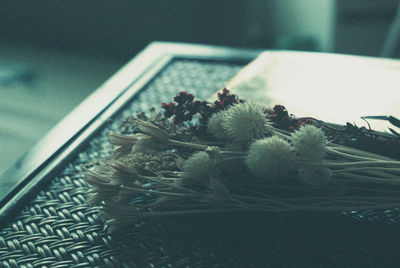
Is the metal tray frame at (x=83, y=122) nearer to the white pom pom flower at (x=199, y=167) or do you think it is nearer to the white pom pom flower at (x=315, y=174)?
the white pom pom flower at (x=199, y=167)

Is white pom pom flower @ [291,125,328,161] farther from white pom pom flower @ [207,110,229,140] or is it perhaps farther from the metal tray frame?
Answer: the metal tray frame

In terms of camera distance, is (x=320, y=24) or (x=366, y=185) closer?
(x=366, y=185)

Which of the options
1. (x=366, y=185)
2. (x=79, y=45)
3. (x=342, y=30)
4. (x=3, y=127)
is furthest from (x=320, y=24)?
(x=366, y=185)

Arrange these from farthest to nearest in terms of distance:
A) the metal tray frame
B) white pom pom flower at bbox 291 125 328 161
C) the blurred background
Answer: the blurred background
the metal tray frame
white pom pom flower at bbox 291 125 328 161

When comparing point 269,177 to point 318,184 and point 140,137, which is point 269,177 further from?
point 140,137

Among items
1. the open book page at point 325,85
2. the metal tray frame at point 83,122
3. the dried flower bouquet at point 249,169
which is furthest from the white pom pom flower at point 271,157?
the metal tray frame at point 83,122

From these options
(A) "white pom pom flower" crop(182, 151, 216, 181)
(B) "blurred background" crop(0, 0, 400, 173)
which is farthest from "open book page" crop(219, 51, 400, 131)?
(B) "blurred background" crop(0, 0, 400, 173)

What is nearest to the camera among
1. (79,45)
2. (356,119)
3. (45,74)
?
(356,119)
